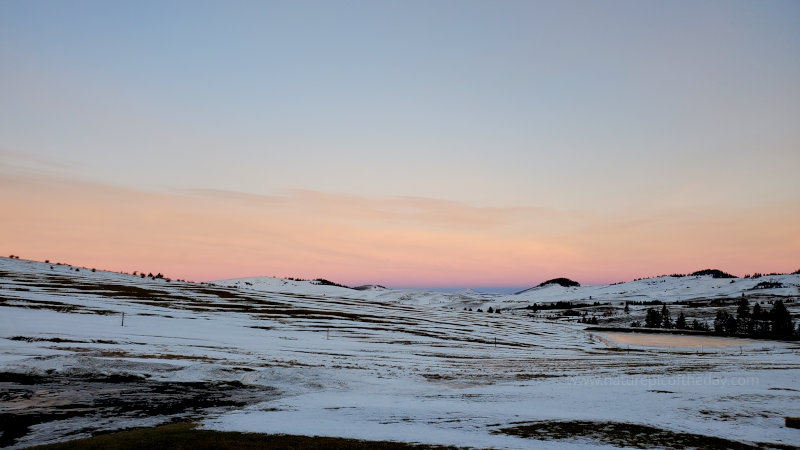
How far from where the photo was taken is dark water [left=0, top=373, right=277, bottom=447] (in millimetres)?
23641

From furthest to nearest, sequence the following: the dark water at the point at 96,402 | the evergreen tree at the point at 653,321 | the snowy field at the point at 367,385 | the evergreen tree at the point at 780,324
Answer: the evergreen tree at the point at 653,321, the evergreen tree at the point at 780,324, the snowy field at the point at 367,385, the dark water at the point at 96,402

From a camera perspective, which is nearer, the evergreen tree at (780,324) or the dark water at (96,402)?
the dark water at (96,402)

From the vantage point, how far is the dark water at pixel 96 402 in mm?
23641

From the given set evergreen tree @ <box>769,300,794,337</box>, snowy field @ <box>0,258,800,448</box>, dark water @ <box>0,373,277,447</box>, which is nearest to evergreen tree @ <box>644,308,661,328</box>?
evergreen tree @ <box>769,300,794,337</box>

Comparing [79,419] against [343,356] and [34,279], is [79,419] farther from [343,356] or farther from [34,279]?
[34,279]

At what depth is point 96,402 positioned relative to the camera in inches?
1146

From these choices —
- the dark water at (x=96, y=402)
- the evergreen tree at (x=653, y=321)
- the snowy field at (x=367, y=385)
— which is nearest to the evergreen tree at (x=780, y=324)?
the evergreen tree at (x=653, y=321)

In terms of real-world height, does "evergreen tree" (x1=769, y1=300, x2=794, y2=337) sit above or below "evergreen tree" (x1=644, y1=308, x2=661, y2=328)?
above

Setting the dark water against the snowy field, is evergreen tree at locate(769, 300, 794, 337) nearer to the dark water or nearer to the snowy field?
the snowy field

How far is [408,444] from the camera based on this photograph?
21.5 meters

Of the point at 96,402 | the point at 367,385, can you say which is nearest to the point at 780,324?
the point at 367,385

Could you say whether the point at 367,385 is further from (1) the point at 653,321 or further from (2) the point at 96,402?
(1) the point at 653,321

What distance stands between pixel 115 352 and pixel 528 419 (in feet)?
127

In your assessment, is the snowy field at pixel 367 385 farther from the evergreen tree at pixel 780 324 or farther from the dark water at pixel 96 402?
the evergreen tree at pixel 780 324
